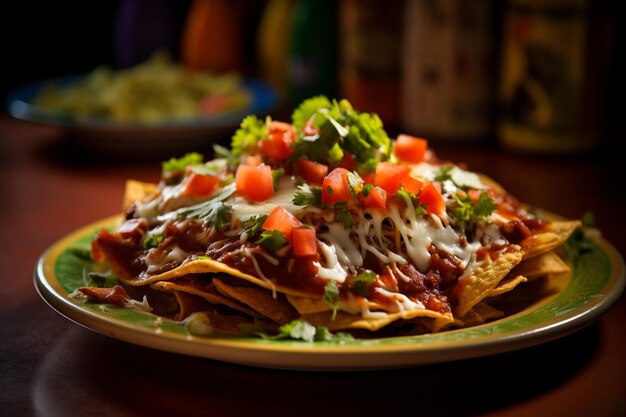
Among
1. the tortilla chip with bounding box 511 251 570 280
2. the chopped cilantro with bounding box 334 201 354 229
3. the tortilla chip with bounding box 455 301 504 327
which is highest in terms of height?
the chopped cilantro with bounding box 334 201 354 229

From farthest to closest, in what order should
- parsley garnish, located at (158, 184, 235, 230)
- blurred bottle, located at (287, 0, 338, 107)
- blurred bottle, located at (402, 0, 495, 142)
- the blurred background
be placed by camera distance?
blurred bottle, located at (287, 0, 338, 107), blurred bottle, located at (402, 0, 495, 142), the blurred background, parsley garnish, located at (158, 184, 235, 230)

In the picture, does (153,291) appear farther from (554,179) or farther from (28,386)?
(554,179)

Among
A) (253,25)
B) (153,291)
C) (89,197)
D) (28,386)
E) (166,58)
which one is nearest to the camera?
(28,386)

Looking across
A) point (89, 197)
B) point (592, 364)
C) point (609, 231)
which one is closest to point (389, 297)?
point (592, 364)

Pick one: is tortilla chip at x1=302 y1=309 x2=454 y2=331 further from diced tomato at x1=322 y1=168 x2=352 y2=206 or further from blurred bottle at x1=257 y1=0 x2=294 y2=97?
blurred bottle at x1=257 y1=0 x2=294 y2=97

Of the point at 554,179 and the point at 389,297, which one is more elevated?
the point at 389,297

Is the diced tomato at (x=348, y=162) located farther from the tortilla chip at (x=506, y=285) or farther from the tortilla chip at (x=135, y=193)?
the tortilla chip at (x=135, y=193)

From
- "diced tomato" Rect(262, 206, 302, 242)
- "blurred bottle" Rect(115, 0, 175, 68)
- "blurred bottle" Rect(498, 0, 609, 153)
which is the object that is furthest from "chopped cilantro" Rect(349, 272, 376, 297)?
"blurred bottle" Rect(115, 0, 175, 68)
